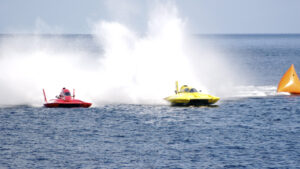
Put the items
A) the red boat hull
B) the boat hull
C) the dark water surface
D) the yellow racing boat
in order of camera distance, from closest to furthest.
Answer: the dark water surface → the red boat hull → the boat hull → the yellow racing boat

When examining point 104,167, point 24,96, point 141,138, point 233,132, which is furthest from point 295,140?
point 24,96

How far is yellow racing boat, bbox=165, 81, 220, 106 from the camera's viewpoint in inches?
2108

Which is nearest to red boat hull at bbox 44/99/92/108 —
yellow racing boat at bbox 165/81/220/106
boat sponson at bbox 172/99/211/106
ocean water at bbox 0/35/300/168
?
ocean water at bbox 0/35/300/168

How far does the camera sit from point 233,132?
42.9 m

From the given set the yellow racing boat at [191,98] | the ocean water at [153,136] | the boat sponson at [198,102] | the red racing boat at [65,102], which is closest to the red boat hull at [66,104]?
the red racing boat at [65,102]

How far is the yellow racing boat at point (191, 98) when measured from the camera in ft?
176

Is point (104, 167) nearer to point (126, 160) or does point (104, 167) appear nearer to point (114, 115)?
point (126, 160)

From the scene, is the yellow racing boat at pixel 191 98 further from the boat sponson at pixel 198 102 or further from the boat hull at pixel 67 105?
the boat hull at pixel 67 105

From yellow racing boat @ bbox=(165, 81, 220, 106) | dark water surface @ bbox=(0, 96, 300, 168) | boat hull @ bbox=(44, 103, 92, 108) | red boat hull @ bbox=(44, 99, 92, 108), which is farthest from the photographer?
yellow racing boat @ bbox=(165, 81, 220, 106)

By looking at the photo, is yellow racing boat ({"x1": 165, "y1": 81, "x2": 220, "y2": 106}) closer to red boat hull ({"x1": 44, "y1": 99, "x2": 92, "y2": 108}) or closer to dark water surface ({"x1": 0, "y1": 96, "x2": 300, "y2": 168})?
dark water surface ({"x1": 0, "y1": 96, "x2": 300, "y2": 168})

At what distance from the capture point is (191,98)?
53.4 m

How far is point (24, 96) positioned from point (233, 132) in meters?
26.6

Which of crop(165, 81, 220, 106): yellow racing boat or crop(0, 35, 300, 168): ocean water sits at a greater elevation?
crop(165, 81, 220, 106): yellow racing boat

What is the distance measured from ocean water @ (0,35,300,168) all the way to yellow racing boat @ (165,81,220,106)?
83 cm
